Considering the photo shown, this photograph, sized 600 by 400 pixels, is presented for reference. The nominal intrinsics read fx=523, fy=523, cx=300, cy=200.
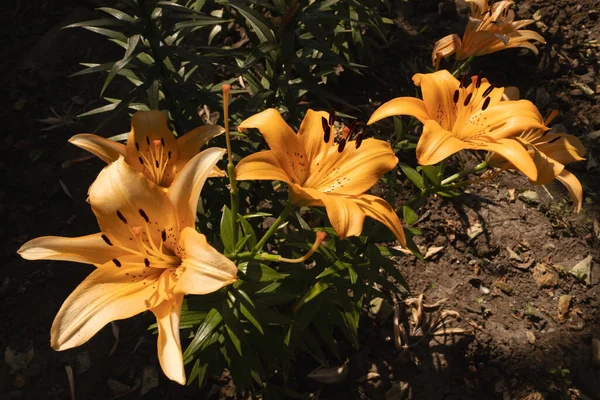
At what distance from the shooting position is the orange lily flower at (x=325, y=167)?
134 cm

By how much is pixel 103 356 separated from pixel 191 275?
1497 millimetres

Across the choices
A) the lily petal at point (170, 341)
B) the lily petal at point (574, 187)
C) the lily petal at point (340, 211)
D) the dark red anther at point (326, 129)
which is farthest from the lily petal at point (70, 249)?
the lily petal at point (574, 187)

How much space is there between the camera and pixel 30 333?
2.55 m

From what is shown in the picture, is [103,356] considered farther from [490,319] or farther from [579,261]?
[579,261]

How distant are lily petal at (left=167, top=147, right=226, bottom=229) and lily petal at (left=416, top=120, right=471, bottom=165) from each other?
563 millimetres

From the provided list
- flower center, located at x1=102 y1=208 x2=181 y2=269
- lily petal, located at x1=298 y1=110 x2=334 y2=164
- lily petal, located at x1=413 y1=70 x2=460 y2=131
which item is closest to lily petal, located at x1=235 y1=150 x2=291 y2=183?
lily petal, located at x1=298 y1=110 x2=334 y2=164

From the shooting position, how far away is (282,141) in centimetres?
147

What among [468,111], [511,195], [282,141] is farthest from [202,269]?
[511,195]

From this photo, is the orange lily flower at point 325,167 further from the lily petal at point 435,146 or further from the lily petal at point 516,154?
the lily petal at point 516,154

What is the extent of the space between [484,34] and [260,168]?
106 centimetres

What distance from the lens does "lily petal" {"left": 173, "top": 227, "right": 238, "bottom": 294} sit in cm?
122

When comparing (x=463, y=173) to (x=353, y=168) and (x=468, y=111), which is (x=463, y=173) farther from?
(x=353, y=168)

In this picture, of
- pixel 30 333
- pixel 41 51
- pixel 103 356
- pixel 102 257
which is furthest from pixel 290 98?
pixel 41 51

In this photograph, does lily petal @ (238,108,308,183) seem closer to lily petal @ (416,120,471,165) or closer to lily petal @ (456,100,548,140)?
lily petal @ (416,120,471,165)
